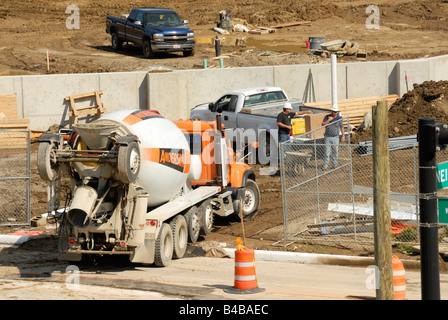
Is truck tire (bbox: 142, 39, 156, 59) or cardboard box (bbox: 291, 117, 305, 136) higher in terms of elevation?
truck tire (bbox: 142, 39, 156, 59)

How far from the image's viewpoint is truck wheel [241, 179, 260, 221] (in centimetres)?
1891

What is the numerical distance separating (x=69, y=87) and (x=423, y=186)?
21094 mm

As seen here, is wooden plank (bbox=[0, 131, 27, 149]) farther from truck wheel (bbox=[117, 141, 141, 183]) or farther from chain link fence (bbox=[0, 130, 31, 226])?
truck wheel (bbox=[117, 141, 141, 183])

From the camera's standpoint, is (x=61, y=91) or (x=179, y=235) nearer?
(x=179, y=235)

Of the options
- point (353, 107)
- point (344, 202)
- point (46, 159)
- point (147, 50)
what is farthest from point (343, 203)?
point (147, 50)

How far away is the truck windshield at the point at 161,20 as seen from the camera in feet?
118

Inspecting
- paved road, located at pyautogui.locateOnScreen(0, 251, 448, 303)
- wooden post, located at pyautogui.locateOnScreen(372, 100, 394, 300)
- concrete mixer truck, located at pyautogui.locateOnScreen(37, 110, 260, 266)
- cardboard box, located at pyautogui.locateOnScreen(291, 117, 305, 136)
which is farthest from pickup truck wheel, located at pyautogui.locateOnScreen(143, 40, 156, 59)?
wooden post, located at pyautogui.locateOnScreen(372, 100, 394, 300)

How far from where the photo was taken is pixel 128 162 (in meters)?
13.5

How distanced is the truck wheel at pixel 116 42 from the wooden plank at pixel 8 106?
12109mm

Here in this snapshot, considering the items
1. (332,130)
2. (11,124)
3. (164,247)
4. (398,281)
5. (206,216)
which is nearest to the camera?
(398,281)

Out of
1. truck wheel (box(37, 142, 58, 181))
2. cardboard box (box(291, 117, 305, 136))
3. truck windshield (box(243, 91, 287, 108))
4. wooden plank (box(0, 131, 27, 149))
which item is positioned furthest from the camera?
wooden plank (box(0, 131, 27, 149))

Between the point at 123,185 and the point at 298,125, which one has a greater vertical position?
the point at 298,125

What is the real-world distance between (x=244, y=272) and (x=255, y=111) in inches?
490

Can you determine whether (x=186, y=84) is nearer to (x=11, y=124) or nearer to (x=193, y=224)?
(x=11, y=124)
